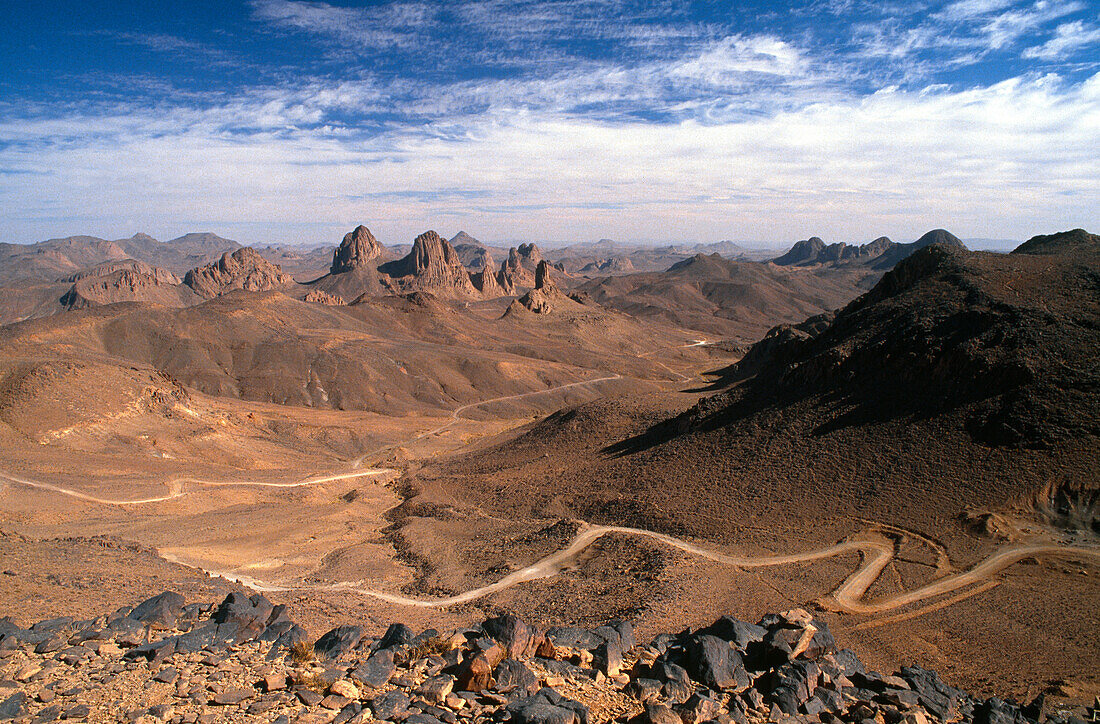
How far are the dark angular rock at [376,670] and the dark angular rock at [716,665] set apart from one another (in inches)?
219

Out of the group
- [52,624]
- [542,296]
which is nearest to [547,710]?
[52,624]

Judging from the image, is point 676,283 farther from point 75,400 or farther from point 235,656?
point 235,656

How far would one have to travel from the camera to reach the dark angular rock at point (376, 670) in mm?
9781

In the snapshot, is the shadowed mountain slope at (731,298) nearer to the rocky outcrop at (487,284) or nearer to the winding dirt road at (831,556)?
the rocky outcrop at (487,284)

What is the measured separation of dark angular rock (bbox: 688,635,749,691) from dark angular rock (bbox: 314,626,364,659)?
6.43 m

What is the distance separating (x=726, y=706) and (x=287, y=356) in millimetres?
71302

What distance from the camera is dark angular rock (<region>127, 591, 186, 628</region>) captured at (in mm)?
11547

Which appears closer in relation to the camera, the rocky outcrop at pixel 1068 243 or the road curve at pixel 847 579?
the road curve at pixel 847 579

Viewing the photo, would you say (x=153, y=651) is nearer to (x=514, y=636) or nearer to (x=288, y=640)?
(x=288, y=640)

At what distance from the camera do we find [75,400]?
39000 mm

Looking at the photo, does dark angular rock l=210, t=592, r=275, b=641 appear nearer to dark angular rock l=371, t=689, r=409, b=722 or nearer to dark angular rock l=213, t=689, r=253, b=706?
dark angular rock l=213, t=689, r=253, b=706

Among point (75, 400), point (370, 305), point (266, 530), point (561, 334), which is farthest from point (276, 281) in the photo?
point (266, 530)

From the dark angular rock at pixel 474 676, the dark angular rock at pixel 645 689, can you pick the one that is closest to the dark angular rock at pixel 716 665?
the dark angular rock at pixel 645 689

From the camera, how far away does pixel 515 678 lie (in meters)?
9.97
